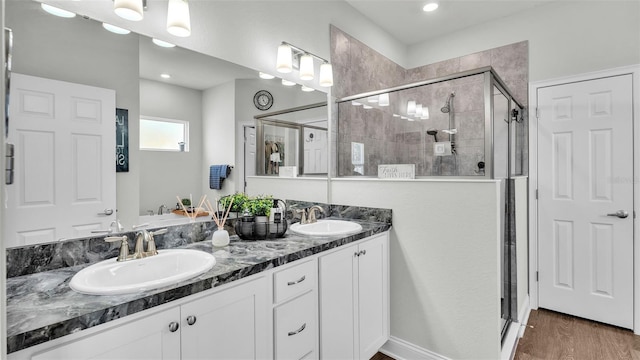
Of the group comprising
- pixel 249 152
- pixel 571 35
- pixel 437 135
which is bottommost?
pixel 249 152

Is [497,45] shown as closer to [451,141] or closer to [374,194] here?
[451,141]

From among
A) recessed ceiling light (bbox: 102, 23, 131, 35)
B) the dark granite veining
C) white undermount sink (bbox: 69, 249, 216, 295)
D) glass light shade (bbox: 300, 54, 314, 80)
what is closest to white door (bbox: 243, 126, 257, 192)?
the dark granite veining

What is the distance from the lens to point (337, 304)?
5.82 ft

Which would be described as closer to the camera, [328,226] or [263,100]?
[263,100]

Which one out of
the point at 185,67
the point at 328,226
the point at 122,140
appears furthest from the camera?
the point at 328,226

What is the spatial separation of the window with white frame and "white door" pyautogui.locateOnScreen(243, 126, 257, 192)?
400 millimetres

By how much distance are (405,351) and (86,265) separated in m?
2.03

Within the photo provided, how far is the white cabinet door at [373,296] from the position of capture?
1.98m

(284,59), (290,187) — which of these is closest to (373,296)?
(290,187)

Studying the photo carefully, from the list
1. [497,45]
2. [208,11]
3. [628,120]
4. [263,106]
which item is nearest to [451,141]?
[497,45]

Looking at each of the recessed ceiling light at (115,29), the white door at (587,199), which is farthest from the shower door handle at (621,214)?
the recessed ceiling light at (115,29)

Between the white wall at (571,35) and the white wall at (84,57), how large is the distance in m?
3.29

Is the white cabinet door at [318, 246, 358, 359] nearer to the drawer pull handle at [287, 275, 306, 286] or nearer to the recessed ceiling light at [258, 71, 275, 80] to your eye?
the drawer pull handle at [287, 275, 306, 286]

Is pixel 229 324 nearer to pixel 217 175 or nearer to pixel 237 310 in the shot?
pixel 237 310
